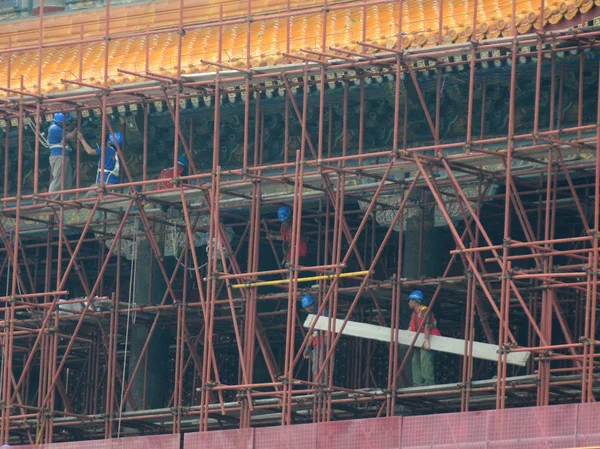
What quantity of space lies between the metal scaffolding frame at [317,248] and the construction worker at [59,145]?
0.28 meters

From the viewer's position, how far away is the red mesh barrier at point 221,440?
Answer: 31.7 meters

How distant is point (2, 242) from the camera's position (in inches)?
1547

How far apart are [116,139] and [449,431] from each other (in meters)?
8.70

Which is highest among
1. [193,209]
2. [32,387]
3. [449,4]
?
[449,4]

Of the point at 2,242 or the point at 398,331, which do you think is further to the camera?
the point at 2,242

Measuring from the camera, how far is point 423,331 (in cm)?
3356

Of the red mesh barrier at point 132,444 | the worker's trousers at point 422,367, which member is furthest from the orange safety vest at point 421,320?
the red mesh barrier at point 132,444

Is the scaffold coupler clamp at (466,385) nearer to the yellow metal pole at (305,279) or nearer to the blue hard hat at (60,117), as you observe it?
the yellow metal pole at (305,279)

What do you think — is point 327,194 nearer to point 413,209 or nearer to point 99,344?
point 413,209

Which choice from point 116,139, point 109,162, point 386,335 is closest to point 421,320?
point 386,335

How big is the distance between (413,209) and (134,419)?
4711mm

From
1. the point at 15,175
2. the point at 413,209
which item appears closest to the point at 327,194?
the point at 413,209

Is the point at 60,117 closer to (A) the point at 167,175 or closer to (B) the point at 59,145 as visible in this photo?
(B) the point at 59,145

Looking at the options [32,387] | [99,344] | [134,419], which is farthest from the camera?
[32,387]
